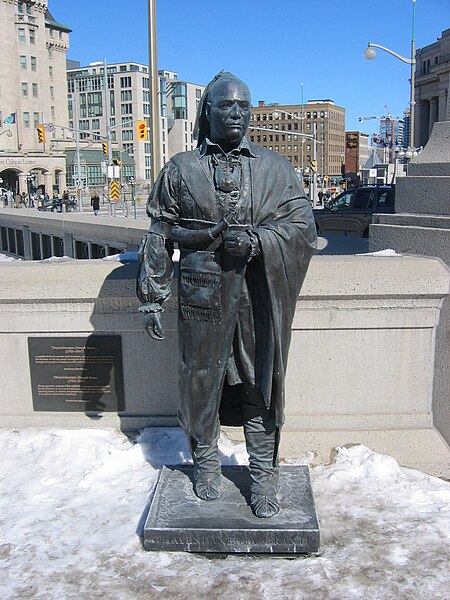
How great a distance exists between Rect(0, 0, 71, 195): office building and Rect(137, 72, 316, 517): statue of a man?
9246cm

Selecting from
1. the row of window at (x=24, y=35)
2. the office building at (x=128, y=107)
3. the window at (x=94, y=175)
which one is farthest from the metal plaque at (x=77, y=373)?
the office building at (x=128, y=107)

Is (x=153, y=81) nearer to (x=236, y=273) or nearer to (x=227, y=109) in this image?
(x=227, y=109)

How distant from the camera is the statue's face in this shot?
3.13 metres

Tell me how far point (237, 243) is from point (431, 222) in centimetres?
221

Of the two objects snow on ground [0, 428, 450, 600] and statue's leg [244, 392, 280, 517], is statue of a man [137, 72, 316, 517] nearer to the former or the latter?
statue's leg [244, 392, 280, 517]

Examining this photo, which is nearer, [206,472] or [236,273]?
[236,273]

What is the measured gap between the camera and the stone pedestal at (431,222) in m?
4.48

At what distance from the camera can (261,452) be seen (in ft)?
11.8

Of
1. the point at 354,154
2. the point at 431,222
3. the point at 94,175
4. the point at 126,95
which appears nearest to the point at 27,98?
the point at 94,175

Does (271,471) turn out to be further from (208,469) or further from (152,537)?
(152,537)

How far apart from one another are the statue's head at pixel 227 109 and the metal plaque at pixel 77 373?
6.16ft

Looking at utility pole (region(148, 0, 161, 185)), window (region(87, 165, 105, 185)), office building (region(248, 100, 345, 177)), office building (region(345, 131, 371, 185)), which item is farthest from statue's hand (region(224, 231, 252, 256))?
office building (region(248, 100, 345, 177))

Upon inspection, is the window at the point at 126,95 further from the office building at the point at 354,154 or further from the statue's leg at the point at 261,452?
the statue's leg at the point at 261,452

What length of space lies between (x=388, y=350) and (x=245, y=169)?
184 centimetres
